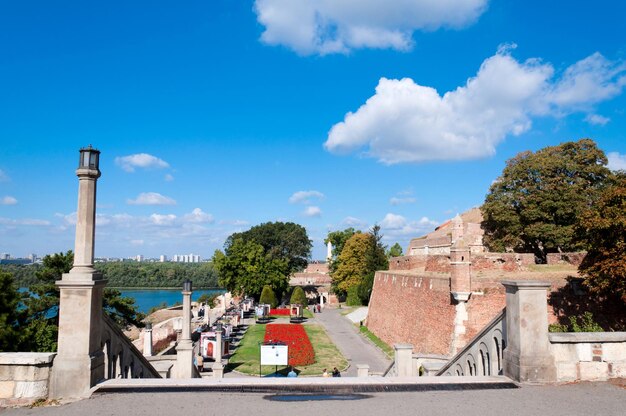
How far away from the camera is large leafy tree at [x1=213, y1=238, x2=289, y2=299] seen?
50.1 m

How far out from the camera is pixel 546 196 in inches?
1185

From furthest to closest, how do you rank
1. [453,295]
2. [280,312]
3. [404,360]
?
[280,312] → [453,295] → [404,360]

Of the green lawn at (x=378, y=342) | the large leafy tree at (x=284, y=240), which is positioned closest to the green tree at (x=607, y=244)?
the green lawn at (x=378, y=342)

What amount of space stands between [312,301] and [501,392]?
63.0 m

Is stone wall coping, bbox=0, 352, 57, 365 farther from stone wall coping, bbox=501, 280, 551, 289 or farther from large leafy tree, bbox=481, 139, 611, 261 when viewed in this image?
large leafy tree, bbox=481, 139, 611, 261

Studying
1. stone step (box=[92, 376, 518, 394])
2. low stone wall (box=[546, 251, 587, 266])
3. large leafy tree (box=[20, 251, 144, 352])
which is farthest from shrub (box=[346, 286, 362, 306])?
stone step (box=[92, 376, 518, 394])

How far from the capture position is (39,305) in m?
21.2

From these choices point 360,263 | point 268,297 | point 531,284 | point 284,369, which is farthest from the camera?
point 360,263

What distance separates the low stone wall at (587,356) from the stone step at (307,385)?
0.75 meters

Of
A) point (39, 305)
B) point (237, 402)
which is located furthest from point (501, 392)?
point (39, 305)

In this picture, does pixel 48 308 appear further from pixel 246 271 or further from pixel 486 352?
pixel 246 271

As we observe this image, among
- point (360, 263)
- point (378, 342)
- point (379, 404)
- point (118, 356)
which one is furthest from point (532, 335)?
point (360, 263)

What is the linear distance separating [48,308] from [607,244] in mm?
24076

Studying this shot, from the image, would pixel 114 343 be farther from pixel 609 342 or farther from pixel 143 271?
pixel 143 271
